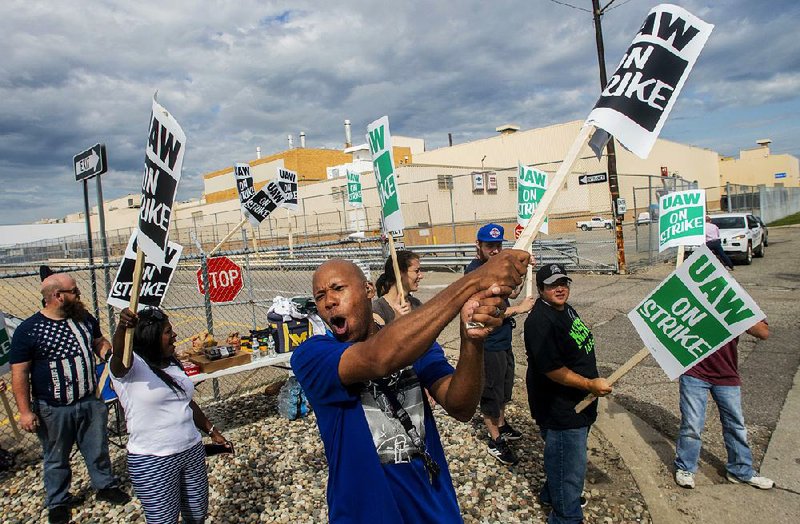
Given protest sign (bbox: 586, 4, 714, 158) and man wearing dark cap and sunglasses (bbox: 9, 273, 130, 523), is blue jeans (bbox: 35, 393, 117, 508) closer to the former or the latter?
man wearing dark cap and sunglasses (bbox: 9, 273, 130, 523)

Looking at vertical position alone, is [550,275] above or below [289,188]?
below

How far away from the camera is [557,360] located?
3070mm

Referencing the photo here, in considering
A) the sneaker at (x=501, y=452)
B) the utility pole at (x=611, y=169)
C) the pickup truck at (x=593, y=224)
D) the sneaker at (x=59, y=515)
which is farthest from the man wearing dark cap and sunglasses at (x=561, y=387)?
the pickup truck at (x=593, y=224)

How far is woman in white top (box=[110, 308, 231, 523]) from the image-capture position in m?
2.79

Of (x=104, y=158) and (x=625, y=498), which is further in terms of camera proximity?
(x=104, y=158)

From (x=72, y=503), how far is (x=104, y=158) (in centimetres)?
328

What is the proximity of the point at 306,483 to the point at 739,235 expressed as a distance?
15954 mm

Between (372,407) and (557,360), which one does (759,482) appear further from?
(372,407)

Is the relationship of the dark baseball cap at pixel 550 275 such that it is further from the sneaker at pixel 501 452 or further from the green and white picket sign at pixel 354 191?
the green and white picket sign at pixel 354 191

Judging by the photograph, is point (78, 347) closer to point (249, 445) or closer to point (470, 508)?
point (249, 445)

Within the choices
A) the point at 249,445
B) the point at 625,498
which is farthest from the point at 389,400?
the point at 249,445

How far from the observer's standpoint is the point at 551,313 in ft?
10.4

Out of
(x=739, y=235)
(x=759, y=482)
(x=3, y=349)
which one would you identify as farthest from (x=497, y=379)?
(x=739, y=235)

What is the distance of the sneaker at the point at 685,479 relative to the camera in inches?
150
